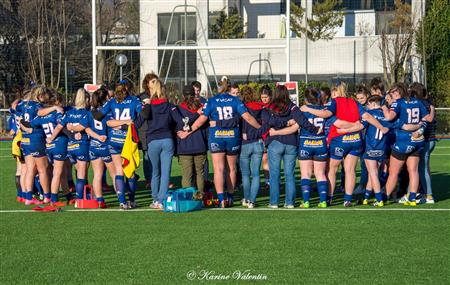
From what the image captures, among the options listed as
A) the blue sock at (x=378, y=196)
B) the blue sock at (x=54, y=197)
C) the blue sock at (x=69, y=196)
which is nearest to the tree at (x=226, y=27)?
the blue sock at (x=69, y=196)

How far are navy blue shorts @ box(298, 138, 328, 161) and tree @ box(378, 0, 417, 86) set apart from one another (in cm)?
2301

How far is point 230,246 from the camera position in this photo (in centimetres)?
875

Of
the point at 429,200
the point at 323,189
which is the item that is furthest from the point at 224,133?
the point at 429,200

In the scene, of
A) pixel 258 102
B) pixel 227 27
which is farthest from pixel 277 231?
pixel 227 27

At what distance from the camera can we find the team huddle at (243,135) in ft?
37.6

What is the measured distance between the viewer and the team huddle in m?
11.5

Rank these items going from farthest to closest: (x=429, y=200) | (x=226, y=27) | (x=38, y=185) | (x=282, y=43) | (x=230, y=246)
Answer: (x=226, y=27) → (x=282, y=43) → (x=38, y=185) → (x=429, y=200) → (x=230, y=246)

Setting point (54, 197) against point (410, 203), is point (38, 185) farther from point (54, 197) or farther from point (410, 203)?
point (410, 203)

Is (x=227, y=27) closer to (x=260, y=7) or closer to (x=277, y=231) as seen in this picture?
(x=260, y=7)

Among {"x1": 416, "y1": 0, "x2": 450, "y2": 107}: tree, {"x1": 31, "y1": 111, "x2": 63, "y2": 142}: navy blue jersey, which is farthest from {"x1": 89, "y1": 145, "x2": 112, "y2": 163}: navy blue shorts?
→ {"x1": 416, "y1": 0, "x2": 450, "y2": 107}: tree

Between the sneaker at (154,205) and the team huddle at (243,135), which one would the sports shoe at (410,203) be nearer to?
the team huddle at (243,135)

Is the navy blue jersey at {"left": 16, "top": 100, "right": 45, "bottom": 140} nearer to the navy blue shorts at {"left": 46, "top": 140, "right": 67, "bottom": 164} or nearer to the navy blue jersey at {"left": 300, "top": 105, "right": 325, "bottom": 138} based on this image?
the navy blue shorts at {"left": 46, "top": 140, "right": 67, "bottom": 164}

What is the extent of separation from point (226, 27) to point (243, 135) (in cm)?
2481

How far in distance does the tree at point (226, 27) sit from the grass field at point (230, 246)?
982 inches
